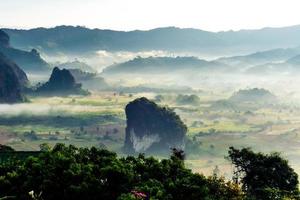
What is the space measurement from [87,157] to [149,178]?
8098 millimetres

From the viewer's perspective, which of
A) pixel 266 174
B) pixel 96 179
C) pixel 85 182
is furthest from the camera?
pixel 266 174

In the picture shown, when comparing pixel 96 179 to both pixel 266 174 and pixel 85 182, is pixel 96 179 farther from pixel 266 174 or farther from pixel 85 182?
pixel 266 174

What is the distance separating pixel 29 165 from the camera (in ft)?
175

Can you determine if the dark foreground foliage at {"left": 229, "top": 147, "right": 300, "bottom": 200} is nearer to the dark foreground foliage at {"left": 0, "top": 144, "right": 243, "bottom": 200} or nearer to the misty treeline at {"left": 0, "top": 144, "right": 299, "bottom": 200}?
the misty treeline at {"left": 0, "top": 144, "right": 299, "bottom": 200}

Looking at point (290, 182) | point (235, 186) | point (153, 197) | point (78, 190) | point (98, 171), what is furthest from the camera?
point (290, 182)

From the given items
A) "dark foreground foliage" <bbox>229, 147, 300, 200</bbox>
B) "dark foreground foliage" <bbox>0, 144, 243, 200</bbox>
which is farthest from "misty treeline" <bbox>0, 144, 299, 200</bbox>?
"dark foreground foliage" <bbox>229, 147, 300, 200</bbox>

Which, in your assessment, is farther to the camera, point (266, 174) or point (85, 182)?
point (266, 174)

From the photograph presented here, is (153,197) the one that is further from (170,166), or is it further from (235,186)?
(235,186)

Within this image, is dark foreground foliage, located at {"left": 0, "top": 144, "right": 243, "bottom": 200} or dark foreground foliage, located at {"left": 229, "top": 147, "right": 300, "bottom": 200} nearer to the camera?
dark foreground foliage, located at {"left": 0, "top": 144, "right": 243, "bottom": 200}

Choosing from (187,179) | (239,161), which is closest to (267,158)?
(239,161)

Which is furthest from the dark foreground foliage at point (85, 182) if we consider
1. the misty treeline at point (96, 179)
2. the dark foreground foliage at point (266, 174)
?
the dark foreground foliage at point (266, 174)

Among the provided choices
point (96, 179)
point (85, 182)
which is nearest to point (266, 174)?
point (96, 179)

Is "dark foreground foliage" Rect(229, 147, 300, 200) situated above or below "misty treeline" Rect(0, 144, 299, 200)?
below

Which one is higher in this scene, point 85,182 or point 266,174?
point 85,182
